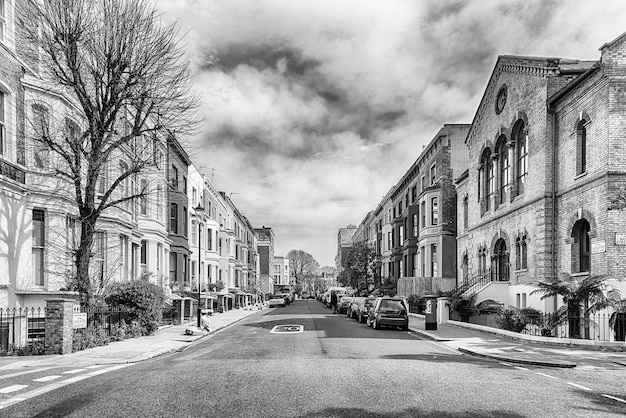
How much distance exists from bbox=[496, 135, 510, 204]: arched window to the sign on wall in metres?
10.7

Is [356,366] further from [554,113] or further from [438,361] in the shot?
[554,113]

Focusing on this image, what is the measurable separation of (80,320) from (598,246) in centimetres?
1816

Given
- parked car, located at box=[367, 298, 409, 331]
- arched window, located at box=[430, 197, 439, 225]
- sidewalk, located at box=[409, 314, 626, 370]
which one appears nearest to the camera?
sidewalk, located at box=[409, 314, 626, 370]

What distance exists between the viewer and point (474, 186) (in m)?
37.8

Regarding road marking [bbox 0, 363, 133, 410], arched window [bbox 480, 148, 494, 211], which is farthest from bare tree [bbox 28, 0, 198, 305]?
arched window [bbox 480, 148, 494, 211]

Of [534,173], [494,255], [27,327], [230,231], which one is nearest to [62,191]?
[27,327]

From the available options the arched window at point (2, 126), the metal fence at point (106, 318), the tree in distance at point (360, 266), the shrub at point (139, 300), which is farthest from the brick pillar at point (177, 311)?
the tree in distance at point (360, 266)

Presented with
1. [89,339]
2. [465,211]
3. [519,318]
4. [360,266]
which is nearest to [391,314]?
[519,318]

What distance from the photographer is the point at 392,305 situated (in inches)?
1083

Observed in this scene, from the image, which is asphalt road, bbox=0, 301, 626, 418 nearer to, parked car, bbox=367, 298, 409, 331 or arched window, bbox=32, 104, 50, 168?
arched window, bbox=32, 104, 50, 168

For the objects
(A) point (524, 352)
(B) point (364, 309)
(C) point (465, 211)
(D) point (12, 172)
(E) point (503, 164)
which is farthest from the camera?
(C) point (465, 211)

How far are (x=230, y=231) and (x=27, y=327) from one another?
47782 mm

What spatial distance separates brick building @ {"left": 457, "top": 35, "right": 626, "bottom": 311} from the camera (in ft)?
68.0

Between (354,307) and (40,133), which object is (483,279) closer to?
(354,307)
